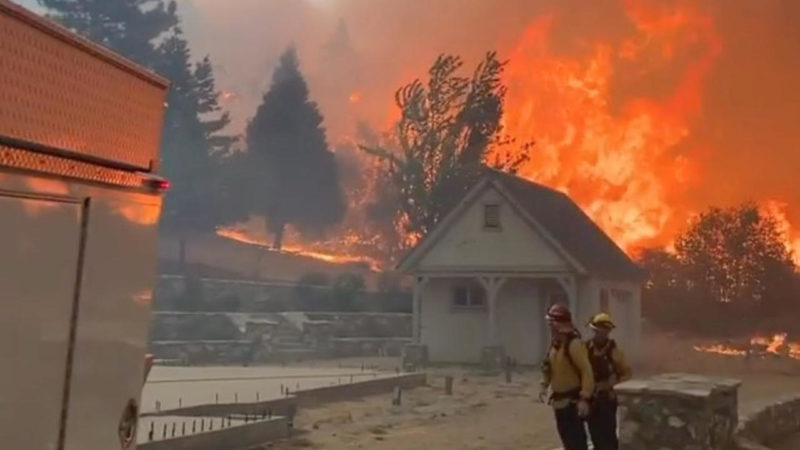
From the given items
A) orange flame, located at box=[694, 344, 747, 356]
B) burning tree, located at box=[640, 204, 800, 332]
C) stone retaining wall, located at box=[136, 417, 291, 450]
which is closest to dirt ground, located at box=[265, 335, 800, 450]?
stone retaining wall, located at box=[136, 417, 291, 450]

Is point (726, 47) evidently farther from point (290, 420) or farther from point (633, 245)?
point (290, 420)

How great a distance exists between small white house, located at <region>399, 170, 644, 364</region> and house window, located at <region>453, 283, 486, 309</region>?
0.11 ft

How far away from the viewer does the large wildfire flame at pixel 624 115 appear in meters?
49.1

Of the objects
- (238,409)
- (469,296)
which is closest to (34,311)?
(238,409)

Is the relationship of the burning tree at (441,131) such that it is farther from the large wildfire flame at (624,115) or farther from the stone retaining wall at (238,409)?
the stone retaining wall at (238,409)

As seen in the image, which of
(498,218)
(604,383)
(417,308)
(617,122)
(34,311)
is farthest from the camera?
(617,122)

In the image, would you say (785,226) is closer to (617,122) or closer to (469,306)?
(617,122)

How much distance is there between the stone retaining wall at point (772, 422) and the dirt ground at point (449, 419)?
0.80ft

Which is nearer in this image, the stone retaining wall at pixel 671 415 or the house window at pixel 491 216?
the stone retaining wall at pixel 671 415

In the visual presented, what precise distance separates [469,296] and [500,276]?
5.99 feet

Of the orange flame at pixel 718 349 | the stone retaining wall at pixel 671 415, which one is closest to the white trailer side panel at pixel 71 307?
the stone retaining wall at pixel 671 415

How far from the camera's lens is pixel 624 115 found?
53.1 meters

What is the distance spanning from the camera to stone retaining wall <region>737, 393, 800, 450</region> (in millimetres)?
Answer: 8391

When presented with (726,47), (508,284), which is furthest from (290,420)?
(726,47)
